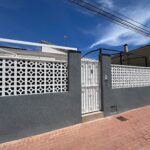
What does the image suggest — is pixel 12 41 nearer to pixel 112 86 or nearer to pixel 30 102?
pixel 30 102

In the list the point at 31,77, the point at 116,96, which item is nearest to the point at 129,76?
the point at 116,96

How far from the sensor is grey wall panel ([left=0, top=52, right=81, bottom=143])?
4.06m

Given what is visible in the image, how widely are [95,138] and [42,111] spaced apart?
178 centimetres

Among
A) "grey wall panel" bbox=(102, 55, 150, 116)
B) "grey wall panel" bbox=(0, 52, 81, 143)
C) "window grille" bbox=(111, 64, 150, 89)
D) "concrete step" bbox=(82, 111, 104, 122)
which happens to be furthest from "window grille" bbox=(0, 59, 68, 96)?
"window grille" bbox=(111, 64, 150, 89)

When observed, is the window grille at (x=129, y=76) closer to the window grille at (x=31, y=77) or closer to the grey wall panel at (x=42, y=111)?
the grey wall panel at (x=42, y=111)

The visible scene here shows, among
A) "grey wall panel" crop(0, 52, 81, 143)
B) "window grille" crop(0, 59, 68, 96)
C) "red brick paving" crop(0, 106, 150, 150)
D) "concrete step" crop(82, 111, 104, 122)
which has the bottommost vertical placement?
"red brick paving" crop(0, 106, 150, 150)

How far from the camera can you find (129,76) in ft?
24.7

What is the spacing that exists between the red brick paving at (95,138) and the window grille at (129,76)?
1.96m

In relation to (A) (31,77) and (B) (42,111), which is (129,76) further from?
(A) (31,77)

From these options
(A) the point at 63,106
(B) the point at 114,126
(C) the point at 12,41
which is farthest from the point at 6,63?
(B) the point at 114,126

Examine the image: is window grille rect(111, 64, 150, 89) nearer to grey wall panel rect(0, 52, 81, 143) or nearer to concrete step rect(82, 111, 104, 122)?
concrete step rect(82, 111, 104, 122)

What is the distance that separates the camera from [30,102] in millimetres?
4418

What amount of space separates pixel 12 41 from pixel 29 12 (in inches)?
190

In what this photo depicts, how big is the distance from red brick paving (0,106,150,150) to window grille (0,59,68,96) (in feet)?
4.46
